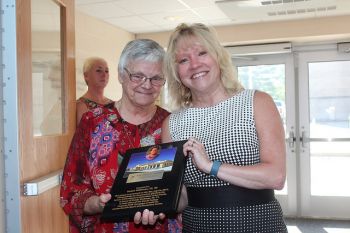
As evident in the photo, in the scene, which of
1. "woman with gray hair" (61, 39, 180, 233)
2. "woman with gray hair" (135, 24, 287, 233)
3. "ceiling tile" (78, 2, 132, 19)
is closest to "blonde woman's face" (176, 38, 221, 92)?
"woman with gray hair" (135, 24, 287, 233)

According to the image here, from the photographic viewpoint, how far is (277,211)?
59.1 inches

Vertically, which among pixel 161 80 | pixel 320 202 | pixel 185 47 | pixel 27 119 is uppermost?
pixel 185 47

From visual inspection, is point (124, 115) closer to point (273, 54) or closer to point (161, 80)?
point (161, 80)

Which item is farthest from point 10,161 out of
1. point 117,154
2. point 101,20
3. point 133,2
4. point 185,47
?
point 101,20

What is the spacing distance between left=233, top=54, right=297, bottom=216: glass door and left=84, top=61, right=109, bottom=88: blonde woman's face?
2.76 m

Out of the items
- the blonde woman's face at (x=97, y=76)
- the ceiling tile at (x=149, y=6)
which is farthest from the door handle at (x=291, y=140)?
the blonde woman's face at (x=97, y=76)

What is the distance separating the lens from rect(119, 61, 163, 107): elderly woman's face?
62.4 inches

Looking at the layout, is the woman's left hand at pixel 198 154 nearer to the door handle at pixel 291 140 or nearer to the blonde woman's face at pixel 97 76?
the blonde woman's face at pixel 97 76

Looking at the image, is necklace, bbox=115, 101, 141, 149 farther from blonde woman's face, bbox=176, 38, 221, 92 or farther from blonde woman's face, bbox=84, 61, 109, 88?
blonde woman's face, bbox=84, 61, 109, 88

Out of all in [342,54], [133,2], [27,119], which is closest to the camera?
[27,119]

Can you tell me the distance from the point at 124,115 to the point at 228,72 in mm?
470

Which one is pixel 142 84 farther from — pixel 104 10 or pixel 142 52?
pixel 104 10

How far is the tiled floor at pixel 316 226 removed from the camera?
17.0 feet

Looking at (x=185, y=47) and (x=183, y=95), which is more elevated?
(x=185, y=47)
